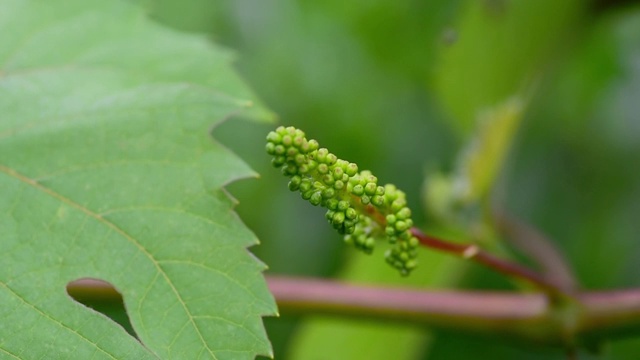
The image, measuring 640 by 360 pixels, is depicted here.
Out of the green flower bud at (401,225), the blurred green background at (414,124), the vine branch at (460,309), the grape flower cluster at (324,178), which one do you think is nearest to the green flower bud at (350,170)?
the grape flower cluster at (324,178)

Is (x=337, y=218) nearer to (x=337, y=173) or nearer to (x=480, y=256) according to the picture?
(x=337, y=173)

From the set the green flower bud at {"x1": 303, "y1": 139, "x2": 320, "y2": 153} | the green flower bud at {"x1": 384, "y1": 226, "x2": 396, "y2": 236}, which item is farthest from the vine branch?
the green flower bud at {"x1": 303, "y1": 139, "x2": 320, "y2": 153}

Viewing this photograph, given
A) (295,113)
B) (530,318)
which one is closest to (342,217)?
(530,318)

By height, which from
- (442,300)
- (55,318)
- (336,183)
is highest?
(442,300)

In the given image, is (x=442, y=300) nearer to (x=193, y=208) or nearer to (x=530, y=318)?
(x=530, y=318)

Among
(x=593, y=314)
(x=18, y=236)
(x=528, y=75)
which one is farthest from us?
(x=528, y=75)

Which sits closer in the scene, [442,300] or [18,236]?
[18,236]

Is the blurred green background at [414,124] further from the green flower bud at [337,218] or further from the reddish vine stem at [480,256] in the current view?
the green flower bud at [337,218]

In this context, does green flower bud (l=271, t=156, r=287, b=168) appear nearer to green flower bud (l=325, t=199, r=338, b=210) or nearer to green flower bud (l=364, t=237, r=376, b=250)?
green flower bud (l=325, t=199, r=338, b=210)
